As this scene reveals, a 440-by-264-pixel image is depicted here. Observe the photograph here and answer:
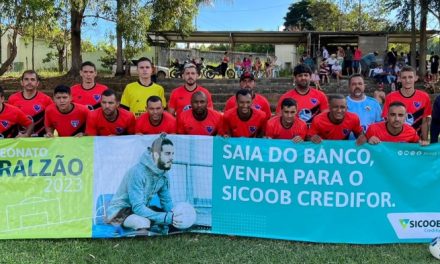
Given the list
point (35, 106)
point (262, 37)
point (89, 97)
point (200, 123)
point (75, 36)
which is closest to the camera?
point (200, 123)

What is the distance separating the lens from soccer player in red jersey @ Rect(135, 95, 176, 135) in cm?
566

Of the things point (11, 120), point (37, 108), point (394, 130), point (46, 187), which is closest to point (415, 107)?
point (394, 130)

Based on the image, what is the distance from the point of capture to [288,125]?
5.56 meters

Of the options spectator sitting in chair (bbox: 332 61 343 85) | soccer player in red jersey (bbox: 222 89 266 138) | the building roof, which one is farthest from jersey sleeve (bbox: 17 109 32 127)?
the building roof

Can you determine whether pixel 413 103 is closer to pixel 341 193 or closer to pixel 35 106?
pixel 341 193

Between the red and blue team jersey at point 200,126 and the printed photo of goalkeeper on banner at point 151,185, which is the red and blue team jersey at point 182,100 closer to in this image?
the red and blue team jersey at point 200,126

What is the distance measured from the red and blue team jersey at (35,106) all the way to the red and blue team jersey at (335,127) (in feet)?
12.1

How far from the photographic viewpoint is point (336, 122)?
5.55 metres

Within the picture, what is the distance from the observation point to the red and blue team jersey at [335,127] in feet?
18.3

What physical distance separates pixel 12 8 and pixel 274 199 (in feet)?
44.8

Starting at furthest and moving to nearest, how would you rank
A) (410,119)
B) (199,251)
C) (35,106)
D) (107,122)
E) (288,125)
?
(35,106)
(410,119)
(107,122)
(288,125)
(199,251)

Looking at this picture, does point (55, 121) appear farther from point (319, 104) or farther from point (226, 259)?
point (319, 104)

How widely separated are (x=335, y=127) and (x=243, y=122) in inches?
46.3

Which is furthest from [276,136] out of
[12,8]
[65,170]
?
[12,8]
